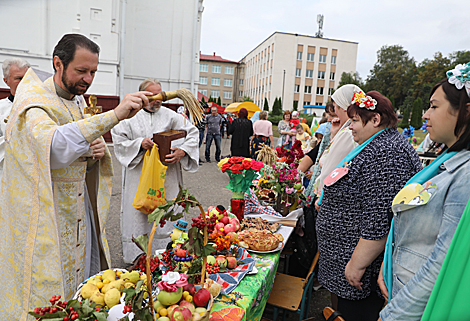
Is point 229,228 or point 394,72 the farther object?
point 394,72

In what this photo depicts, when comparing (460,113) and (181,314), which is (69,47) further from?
(460,113)

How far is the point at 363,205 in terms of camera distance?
77.9 inches

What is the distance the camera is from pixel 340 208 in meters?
2.13

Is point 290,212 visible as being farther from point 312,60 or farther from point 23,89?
point 312,60

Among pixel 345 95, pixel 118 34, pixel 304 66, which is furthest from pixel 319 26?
pixel 345 95

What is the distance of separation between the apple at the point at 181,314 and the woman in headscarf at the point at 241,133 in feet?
28.1

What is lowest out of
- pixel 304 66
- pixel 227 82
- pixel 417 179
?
pixel 417 179

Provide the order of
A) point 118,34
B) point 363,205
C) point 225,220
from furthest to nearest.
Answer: point 118,34 → point 225,220 → point 363,205

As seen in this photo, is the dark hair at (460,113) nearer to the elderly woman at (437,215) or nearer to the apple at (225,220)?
the elderly woman at (437,215)

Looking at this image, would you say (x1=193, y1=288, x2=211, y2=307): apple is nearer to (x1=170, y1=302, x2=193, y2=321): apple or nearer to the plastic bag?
(x1=170, y1=302, x2=193, y2=321): apple

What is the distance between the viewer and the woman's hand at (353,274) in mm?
1934

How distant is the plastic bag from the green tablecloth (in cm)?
155

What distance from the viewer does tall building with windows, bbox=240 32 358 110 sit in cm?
5222

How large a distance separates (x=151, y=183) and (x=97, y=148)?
122 centimetres
